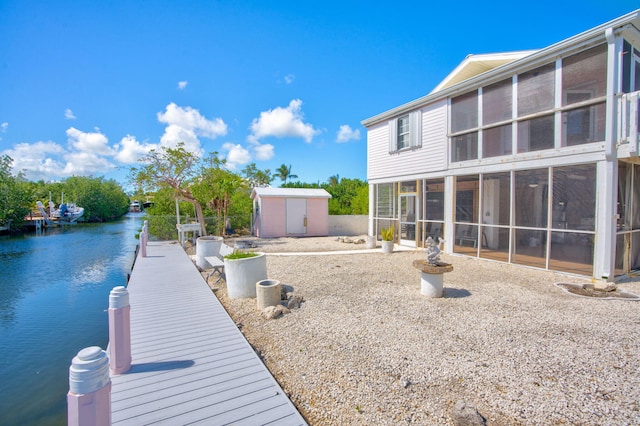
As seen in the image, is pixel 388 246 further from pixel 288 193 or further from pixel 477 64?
pixel 288 193

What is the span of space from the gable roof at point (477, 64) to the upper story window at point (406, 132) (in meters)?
2.05

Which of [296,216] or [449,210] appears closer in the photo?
[449,210]

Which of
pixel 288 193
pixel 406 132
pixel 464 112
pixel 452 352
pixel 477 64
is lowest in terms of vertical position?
pixel 452 352

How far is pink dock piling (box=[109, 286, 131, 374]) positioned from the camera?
313cm

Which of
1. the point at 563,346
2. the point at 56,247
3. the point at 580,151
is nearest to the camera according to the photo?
the point at 563,346

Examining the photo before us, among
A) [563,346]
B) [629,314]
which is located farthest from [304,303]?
[629,314]

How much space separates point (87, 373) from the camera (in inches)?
67.3

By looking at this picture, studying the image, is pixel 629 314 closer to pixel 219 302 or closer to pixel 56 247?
pixel 219 302

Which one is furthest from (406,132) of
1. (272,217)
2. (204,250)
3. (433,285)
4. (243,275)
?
(243,275)

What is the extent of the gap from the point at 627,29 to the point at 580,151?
2501 millimetres

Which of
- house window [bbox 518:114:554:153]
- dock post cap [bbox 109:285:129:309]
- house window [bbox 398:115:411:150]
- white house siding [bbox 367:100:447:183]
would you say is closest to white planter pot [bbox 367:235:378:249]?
white house siding [bbox 367:100:447:183]

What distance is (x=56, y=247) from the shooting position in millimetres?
17922

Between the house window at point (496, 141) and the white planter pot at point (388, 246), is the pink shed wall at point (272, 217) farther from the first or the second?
the house window at point (496, 141)

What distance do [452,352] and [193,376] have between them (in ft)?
9.47
